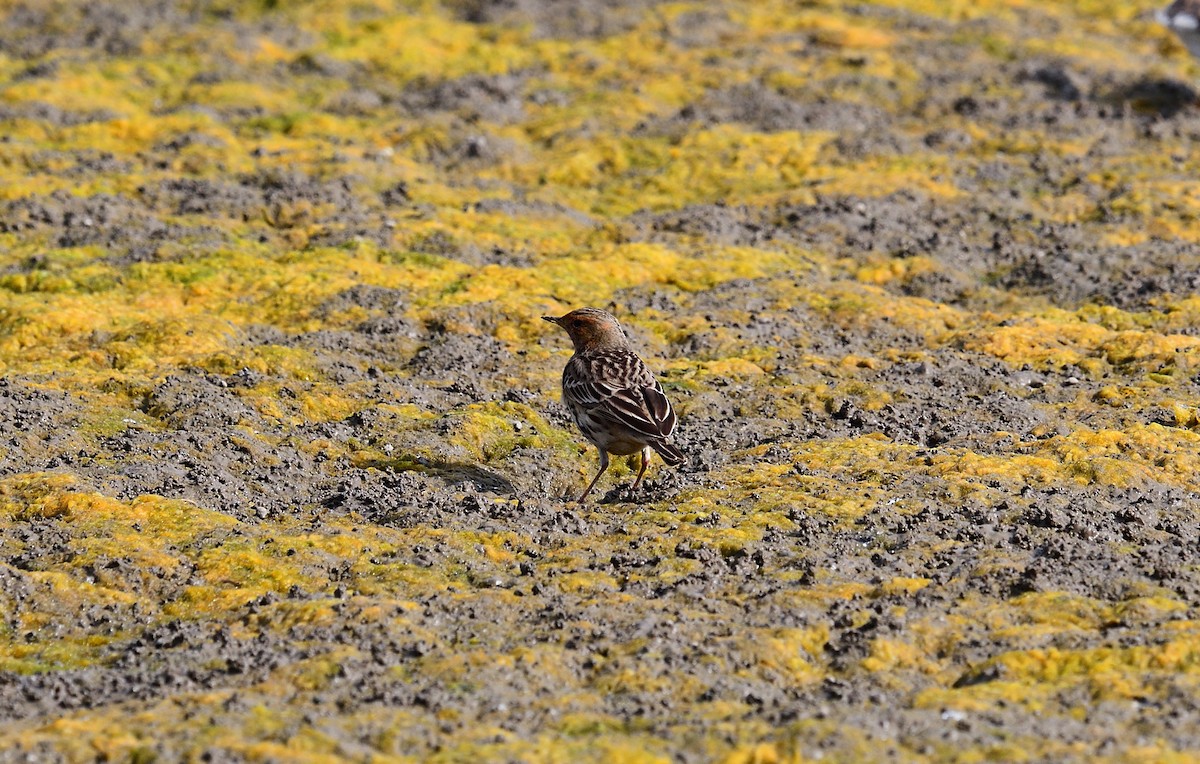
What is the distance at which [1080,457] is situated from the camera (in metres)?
8.91

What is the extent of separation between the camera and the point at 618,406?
8.93m

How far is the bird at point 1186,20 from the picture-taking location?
17516mm

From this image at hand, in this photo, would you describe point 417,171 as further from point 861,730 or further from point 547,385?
point 861,730

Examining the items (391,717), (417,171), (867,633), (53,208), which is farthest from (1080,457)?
(53,208)

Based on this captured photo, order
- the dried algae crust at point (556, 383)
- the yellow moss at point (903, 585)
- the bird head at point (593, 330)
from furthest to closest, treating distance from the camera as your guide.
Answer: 1. the bird head at point (593, 330)
2. the yellow moss at point (903, 585)
3. the dried algae crust at point (556, 383)

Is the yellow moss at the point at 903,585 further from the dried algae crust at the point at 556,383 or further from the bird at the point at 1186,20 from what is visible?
the bird at the point at 1186,20

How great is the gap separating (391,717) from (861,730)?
74.4 inches

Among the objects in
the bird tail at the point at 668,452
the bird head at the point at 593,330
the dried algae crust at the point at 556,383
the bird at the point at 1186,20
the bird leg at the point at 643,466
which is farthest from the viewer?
the bird at the point at 1186,20

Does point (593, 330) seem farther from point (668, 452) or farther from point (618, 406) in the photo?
point (668, 452)

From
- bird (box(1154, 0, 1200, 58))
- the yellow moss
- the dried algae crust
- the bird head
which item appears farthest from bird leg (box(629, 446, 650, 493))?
bird (box(1154, 0, 1200, 58))

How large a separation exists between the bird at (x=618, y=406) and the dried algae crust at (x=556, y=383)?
33 centimetres

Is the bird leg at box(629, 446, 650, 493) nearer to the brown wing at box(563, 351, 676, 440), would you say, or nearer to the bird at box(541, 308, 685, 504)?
the bird at box(541, 308, 685, 504)

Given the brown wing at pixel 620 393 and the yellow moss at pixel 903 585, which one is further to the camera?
the brown wing at pixel 620 393

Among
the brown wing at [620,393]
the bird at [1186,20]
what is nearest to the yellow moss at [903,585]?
the brown wing at [620,393]
